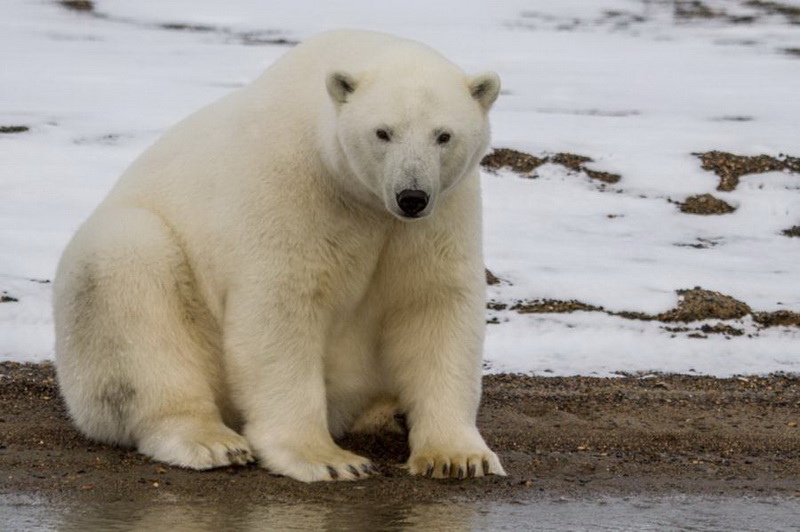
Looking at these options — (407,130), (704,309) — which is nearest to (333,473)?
(407,130)

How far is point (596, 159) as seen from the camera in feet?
39.3

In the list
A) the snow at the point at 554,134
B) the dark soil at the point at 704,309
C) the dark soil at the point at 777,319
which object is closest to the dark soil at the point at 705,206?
the snow at the point at 554,134

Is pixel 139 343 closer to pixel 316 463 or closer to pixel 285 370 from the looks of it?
pixel 285 370

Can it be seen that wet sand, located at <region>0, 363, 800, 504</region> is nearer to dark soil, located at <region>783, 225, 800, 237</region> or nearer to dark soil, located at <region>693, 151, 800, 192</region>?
dark soil, located at <region>783, 225, 800, 237</region>

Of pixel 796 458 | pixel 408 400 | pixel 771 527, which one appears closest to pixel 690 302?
pixel 796 458

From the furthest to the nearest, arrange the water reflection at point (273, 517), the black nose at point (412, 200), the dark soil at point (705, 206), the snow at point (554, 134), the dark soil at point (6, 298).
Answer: the dark soil at point (705, 206), the snow at point (554, 134), the dark soil at point (6, 298), the black nose at point (412, 200), the water reflection at point (273, 517)

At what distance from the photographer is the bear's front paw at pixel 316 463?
17.0ft

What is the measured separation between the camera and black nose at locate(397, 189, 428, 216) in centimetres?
479

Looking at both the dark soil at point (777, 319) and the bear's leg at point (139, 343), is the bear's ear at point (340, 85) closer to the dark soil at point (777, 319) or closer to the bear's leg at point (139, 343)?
the bear's leg at point (139, 343)

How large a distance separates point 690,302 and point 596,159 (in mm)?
3405

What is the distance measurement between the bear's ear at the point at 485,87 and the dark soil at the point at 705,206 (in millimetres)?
6102

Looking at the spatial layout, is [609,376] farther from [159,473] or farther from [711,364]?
[159,473]

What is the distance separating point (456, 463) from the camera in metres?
5.25

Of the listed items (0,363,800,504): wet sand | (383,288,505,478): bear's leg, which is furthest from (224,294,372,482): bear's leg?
(383,288,505,478): bear's leg
